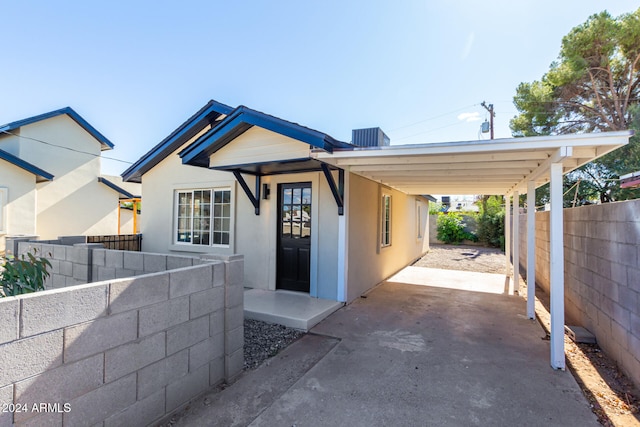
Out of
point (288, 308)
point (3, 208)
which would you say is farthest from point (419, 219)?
point (3, 208)

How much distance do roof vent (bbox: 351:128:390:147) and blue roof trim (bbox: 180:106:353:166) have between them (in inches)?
120

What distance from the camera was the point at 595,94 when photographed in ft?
38.0

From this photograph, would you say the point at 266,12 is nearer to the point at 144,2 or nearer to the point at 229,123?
the point at 144,2

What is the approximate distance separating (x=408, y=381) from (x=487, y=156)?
9.96 ft

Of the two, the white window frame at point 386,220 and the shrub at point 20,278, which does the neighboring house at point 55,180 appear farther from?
the white window frame at point 386,220

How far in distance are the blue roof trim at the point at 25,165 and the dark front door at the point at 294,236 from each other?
9535 mm

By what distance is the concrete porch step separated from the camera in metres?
4.62

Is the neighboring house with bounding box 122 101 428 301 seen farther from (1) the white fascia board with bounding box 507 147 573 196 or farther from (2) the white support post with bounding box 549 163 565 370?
(2) the white support post with bounding box 549 163 565 370

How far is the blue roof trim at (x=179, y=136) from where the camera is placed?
22.4 ft

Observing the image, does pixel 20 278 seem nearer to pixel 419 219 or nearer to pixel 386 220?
pixel 386 220

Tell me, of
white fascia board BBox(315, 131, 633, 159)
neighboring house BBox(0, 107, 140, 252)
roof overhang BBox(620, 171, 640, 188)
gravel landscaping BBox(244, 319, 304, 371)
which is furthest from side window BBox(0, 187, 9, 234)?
roof overhang BBox(620, 171, 640, 188)

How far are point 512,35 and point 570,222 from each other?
789cm

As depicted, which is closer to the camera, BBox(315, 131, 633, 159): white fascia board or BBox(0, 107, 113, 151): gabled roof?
BBox(315, 131, 633, 159): white fascia board

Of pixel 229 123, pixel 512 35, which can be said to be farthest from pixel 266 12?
pixel 512 35
